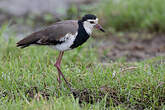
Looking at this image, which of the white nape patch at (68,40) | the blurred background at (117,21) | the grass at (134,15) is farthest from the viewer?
the grass at (134,15)

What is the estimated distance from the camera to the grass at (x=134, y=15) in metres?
8.68

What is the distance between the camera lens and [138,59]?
24.4 feet

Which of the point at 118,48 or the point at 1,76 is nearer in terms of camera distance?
the point at 1,76

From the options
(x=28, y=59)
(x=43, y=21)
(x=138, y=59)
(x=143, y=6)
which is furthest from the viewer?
(x=43, y=21)

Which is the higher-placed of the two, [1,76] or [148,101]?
[1,76]

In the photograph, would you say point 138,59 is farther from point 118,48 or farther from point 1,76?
point 1,76

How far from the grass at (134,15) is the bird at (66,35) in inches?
150

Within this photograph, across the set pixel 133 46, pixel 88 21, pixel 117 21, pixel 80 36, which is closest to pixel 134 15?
pixel 117 21

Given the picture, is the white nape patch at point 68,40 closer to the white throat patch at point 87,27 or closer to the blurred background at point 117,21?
the white throat patch at point 87,27

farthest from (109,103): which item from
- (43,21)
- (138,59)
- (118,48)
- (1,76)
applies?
(43,21)

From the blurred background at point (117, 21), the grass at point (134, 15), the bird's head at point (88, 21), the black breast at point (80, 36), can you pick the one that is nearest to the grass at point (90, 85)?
the black breast at point (80, 36)

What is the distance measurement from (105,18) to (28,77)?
4243 millimetres

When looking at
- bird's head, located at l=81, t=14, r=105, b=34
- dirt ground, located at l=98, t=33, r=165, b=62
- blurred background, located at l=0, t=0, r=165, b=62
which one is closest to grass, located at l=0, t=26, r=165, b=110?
bird's head, located at l=81, t=14, r=105, b=34

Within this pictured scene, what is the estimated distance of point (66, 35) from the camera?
4.99 meters
